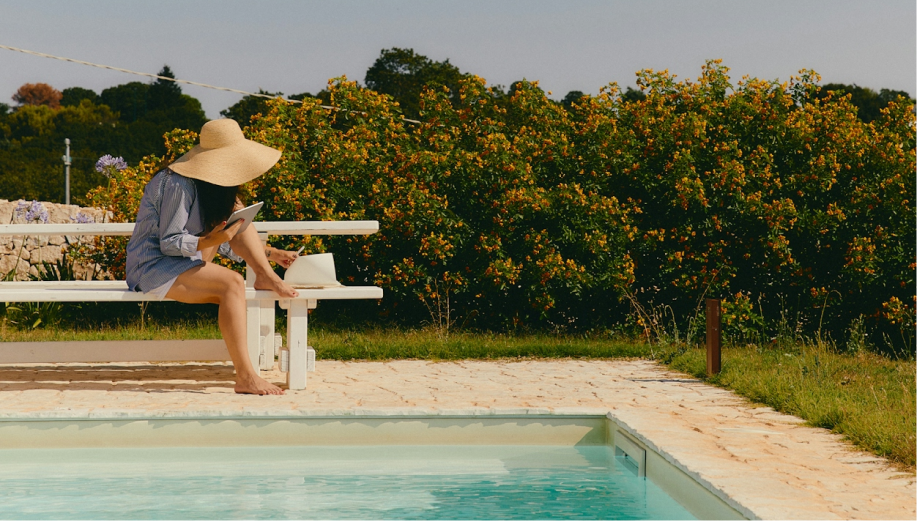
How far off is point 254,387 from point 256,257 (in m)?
0.72

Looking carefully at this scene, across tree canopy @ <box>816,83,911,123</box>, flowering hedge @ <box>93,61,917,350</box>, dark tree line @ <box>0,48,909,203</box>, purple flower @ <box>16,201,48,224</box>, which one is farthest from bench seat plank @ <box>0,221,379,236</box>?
tree canopy @ <box>816,83,911,123</box>

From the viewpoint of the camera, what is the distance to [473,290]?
9.16m

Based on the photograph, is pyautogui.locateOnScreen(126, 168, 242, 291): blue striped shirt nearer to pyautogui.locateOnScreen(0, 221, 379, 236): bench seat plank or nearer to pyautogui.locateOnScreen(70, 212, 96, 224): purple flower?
pyautogui.locateOnScreen(0, 221, 379, 236): bench seat plank

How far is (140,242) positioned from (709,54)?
247 inches

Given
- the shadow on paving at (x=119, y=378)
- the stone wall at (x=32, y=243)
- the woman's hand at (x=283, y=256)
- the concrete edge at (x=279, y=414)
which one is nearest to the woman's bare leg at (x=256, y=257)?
the woman's hand at (x=283, y=256)

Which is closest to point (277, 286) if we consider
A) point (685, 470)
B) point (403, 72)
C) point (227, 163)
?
point (227, 163)

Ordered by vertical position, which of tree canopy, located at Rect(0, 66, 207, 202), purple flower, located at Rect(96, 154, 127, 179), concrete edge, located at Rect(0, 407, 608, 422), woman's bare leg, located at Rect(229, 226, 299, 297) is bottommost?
concrete edge, located at Rect(0, 407, 608, 422)

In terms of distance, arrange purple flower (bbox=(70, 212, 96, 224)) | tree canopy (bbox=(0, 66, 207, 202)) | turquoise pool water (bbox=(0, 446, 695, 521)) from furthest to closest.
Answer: tree canopy (bbox=(0, 66, 207, 202))
purple flower (bbox=(70, 212, 96, 224))
turquoise pool water (bbox=(0, 446, 695, 521))

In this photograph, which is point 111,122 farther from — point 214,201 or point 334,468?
point 334,468

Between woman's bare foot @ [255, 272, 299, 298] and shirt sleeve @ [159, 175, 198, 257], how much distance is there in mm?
421

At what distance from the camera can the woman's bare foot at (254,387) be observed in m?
5.30

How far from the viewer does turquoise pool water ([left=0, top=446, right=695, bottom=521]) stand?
3732 millimetres

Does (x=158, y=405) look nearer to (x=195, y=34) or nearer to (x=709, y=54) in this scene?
(x=709, y=54)

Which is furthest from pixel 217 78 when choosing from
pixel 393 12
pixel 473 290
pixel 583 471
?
pixel 583 471
